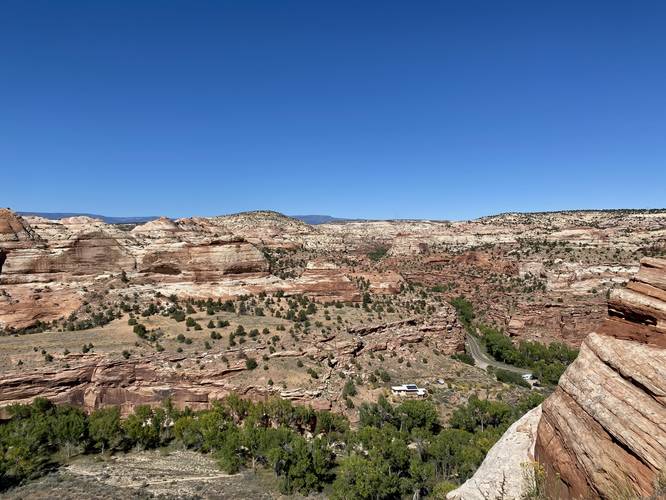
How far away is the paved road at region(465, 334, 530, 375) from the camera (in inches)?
1852

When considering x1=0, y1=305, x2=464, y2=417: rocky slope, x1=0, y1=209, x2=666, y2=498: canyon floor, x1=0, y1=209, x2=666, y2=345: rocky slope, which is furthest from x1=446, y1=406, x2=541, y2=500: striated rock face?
x1=0, y1=209, x2=666, y2=345: rocky slope

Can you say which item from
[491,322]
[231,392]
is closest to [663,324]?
[231,392]

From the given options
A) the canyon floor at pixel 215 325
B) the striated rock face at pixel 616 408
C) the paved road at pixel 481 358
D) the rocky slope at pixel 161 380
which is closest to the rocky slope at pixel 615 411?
the striated rock face at pixel 616 408

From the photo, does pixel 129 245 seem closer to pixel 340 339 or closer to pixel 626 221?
pixel 340 339

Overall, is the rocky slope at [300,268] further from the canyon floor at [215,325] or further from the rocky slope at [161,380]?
Answer: the rocky slope at [161,380]

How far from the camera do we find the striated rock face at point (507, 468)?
8.44m

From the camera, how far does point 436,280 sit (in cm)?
8012

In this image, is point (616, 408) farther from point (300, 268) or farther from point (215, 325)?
point (300, 268)

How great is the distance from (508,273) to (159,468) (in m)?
65.4

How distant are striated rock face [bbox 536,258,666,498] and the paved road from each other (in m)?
39.5

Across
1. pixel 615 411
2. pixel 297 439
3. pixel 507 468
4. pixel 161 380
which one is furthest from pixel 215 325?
pixel 615 411

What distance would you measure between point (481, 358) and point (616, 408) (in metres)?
47.3

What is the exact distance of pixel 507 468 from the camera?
934 centimetres

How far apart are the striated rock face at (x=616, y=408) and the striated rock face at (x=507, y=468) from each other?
2.43 ft
